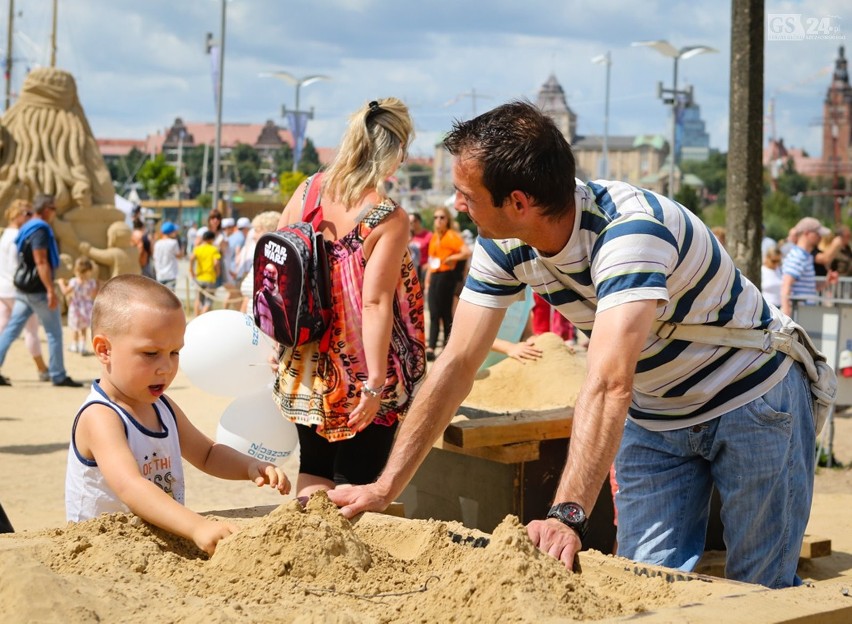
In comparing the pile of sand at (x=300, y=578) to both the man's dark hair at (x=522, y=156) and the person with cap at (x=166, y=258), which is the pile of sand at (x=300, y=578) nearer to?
the man's dark hair at (x=522, y=156)

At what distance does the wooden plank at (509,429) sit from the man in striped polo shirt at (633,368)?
1.38 meters

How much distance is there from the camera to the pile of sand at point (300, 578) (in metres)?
1.91

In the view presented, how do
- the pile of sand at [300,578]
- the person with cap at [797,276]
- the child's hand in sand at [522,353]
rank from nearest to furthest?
the pile of sand at [300,578] → the child's hand in sand at [522,353] → the person with cap at [797,276]

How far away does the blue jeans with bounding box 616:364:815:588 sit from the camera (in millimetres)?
2820

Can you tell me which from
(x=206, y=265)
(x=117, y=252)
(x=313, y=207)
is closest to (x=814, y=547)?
(x=313, y=207)

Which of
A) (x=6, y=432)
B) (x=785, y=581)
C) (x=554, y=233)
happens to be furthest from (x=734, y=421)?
(x=6, y=432)

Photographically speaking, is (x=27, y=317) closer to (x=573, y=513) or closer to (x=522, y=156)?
(x=522, y=156)

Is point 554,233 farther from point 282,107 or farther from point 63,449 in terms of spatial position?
point 282,107

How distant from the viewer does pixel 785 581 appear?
9.58 feet

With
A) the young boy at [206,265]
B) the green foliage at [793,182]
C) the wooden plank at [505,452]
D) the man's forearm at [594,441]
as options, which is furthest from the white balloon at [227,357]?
the green foliage at [793,182]

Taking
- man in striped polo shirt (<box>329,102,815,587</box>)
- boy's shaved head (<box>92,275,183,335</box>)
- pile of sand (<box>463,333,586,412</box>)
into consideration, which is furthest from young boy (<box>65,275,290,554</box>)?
pile of sand (<box>463,333,586,412</box>)

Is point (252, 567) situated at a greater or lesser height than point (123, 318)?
lesser

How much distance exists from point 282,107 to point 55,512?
27.0 metres

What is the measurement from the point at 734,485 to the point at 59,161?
56.2 feet
